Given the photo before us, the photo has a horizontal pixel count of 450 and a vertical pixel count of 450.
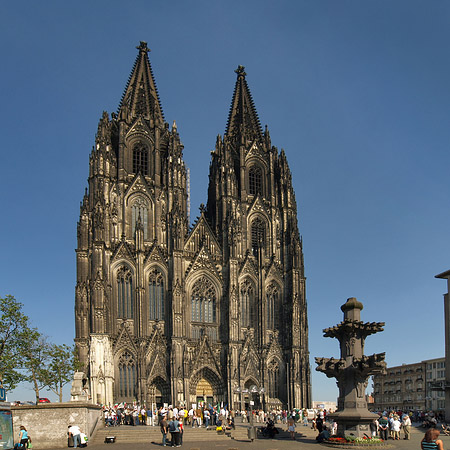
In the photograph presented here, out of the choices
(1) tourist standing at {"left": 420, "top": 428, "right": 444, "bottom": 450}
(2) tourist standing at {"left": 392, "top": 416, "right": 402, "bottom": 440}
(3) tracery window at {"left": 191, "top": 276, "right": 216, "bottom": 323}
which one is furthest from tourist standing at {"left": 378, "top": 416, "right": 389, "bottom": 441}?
(3) tracery window at {"left": 191, "top": 276, "right": 216, "bottom": 323}

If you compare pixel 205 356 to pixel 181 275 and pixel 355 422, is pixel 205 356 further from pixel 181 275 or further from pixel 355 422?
pixel 355 422

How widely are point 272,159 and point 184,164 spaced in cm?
1166

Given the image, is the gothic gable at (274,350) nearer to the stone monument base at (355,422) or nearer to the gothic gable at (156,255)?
the gothic gable at (156,255)

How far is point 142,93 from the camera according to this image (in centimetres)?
7394

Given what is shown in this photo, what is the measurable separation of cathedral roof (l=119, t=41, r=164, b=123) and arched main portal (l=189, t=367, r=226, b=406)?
94.9 feet

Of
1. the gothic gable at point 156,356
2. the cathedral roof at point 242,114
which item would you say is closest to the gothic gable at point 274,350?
the gothic gable at point 156,356

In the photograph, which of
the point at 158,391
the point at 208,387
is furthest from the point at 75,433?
the point at 208,387

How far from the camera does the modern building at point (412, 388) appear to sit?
117 m

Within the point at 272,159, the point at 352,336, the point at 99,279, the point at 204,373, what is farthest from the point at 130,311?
the point at 352,336

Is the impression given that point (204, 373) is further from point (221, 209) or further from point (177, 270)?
point (221, 209)

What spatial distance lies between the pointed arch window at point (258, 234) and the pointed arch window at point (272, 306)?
14.2ft

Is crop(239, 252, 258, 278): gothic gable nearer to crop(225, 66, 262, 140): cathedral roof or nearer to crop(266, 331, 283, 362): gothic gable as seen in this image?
crop(266, 331, 283, 362): gothic gable

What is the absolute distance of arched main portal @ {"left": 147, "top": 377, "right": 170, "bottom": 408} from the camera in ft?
199

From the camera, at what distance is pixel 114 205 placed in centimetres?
6444
